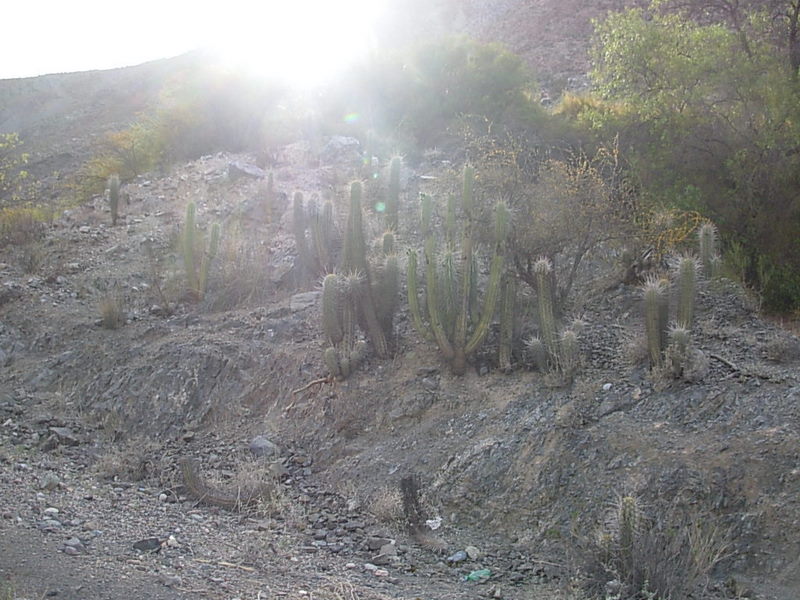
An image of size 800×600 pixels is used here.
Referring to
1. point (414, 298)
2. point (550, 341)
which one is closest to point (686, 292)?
point (550, 341)

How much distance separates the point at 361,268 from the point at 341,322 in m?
0.68

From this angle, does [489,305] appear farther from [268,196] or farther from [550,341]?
[268,196]

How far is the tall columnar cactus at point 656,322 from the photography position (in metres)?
7.32

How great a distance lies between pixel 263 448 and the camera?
8156mm

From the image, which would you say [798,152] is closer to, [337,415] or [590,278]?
[590,278]

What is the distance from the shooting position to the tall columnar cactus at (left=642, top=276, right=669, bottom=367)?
7.32 metres

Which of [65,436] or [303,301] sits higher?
[303,301]

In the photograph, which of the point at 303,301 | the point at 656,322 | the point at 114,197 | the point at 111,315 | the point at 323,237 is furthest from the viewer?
the point at 114,197

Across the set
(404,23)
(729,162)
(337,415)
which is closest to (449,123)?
(729,162)

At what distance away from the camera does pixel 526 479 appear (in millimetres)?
6750

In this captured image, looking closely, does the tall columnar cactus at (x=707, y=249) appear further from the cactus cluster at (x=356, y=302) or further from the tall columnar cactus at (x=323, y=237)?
the tall columnar cactus at (x=323, y=237)

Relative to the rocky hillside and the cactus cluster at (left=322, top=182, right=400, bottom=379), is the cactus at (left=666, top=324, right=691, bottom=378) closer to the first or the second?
the rocky hillside

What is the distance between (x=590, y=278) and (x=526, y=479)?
13.1 ft

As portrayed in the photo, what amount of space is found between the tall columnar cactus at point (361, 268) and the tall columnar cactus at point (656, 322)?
2.93 meters
